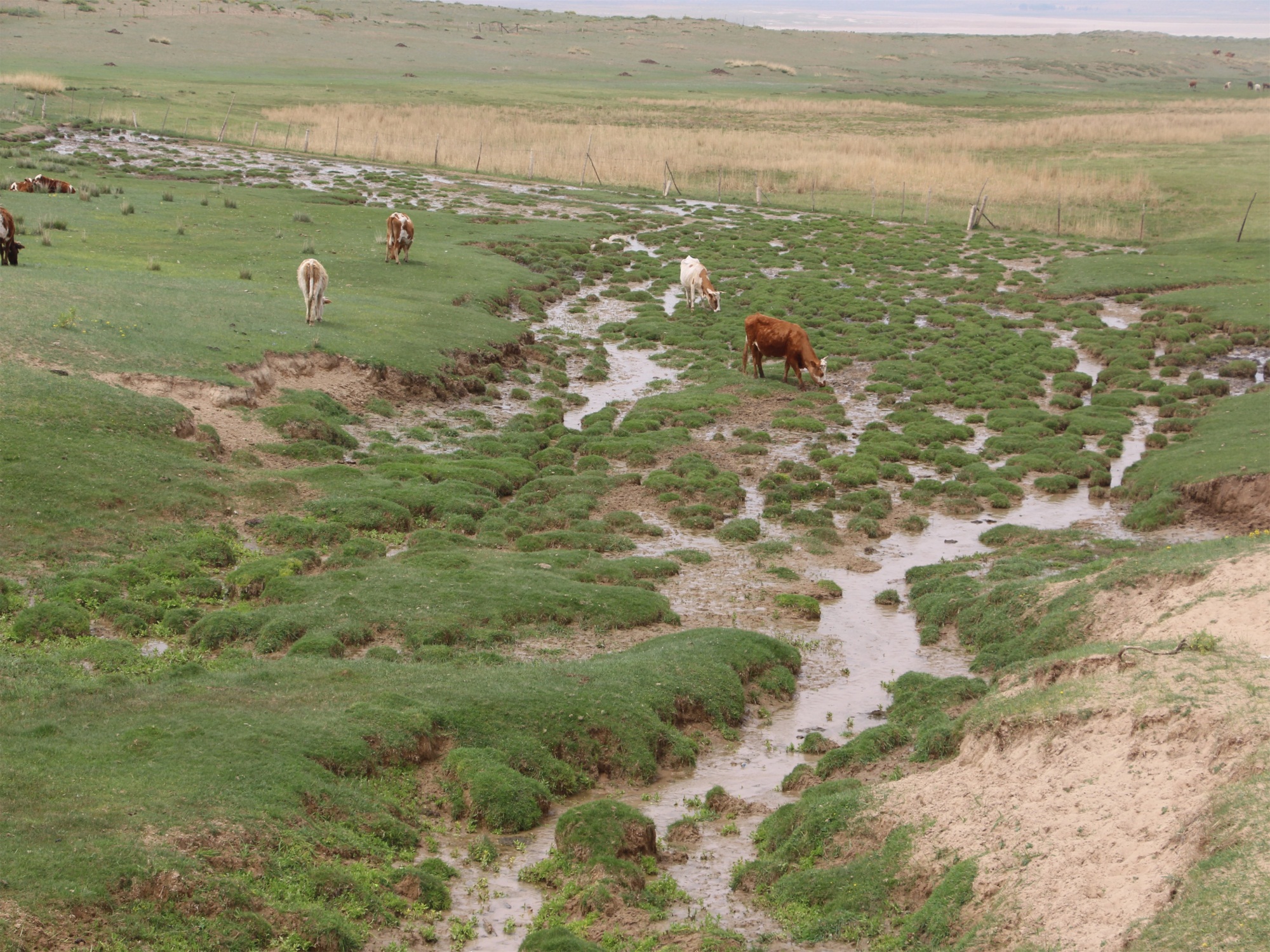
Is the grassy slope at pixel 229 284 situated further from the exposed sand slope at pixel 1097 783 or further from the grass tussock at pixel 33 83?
the grass tussock at pixel 33 83

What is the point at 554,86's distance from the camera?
116000 mm

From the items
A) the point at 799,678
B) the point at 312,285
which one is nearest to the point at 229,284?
the point at 312,285

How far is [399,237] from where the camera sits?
3738cm

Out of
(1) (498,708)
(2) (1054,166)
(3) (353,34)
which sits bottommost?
(1) (498,708)

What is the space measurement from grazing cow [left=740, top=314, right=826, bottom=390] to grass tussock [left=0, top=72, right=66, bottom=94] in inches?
2377

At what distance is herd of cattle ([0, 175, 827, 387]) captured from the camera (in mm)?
28250

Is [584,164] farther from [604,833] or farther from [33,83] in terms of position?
[604,833]

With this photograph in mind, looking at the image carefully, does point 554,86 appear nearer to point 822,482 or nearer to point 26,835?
point 822,482

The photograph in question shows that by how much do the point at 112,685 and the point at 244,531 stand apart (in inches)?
251

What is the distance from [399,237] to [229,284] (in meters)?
7.42

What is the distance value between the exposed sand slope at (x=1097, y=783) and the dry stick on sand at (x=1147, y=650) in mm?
69

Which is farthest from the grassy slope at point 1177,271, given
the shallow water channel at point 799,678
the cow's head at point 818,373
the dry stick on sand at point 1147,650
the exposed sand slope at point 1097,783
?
the exposed sand slope at point 1097,783

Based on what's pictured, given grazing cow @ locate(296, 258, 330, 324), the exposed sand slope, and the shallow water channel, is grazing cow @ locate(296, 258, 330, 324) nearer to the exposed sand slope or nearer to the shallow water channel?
the shallow water channel

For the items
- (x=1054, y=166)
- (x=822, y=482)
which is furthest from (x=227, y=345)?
(x=1054, y=166)
